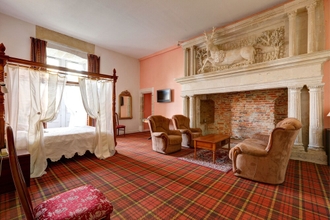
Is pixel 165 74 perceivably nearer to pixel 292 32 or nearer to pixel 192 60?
pixel 192 60

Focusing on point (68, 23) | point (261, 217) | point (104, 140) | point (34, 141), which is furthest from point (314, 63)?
point (68, 23)

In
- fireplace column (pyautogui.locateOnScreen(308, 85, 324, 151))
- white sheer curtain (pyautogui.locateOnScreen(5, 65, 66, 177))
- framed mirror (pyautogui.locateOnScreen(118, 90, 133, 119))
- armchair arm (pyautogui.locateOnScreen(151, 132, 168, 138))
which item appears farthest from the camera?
framed mirror (pyautogui.locateOnScreen(118, 90, 133, 119))

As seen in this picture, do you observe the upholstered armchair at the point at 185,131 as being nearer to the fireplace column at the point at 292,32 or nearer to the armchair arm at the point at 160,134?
the armchair arm at the point at 160,134

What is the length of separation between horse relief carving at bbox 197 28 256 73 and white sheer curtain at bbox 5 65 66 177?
4.48m

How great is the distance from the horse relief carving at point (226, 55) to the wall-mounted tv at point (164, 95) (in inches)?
78.2

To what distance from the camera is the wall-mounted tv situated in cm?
677

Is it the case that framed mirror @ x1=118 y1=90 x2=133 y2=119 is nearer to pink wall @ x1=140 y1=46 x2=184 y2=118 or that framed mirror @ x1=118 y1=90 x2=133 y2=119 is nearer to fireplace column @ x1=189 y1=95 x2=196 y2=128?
pink wall @ x1=140 y1=46 x2=184 y2=118

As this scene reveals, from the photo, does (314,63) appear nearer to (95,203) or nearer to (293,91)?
(293,91)

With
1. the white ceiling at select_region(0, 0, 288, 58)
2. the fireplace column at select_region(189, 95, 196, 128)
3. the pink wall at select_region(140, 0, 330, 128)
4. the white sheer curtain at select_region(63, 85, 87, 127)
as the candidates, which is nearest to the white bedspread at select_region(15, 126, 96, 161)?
the white sheer curtain at select_region(63, 85, 87, 127)

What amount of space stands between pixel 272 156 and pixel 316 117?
201 cm

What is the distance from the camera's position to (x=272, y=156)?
2.51 meters

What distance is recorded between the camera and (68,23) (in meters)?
4.82

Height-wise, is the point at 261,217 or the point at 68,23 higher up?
the point at 68,23

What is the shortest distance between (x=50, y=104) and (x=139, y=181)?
2.38m
